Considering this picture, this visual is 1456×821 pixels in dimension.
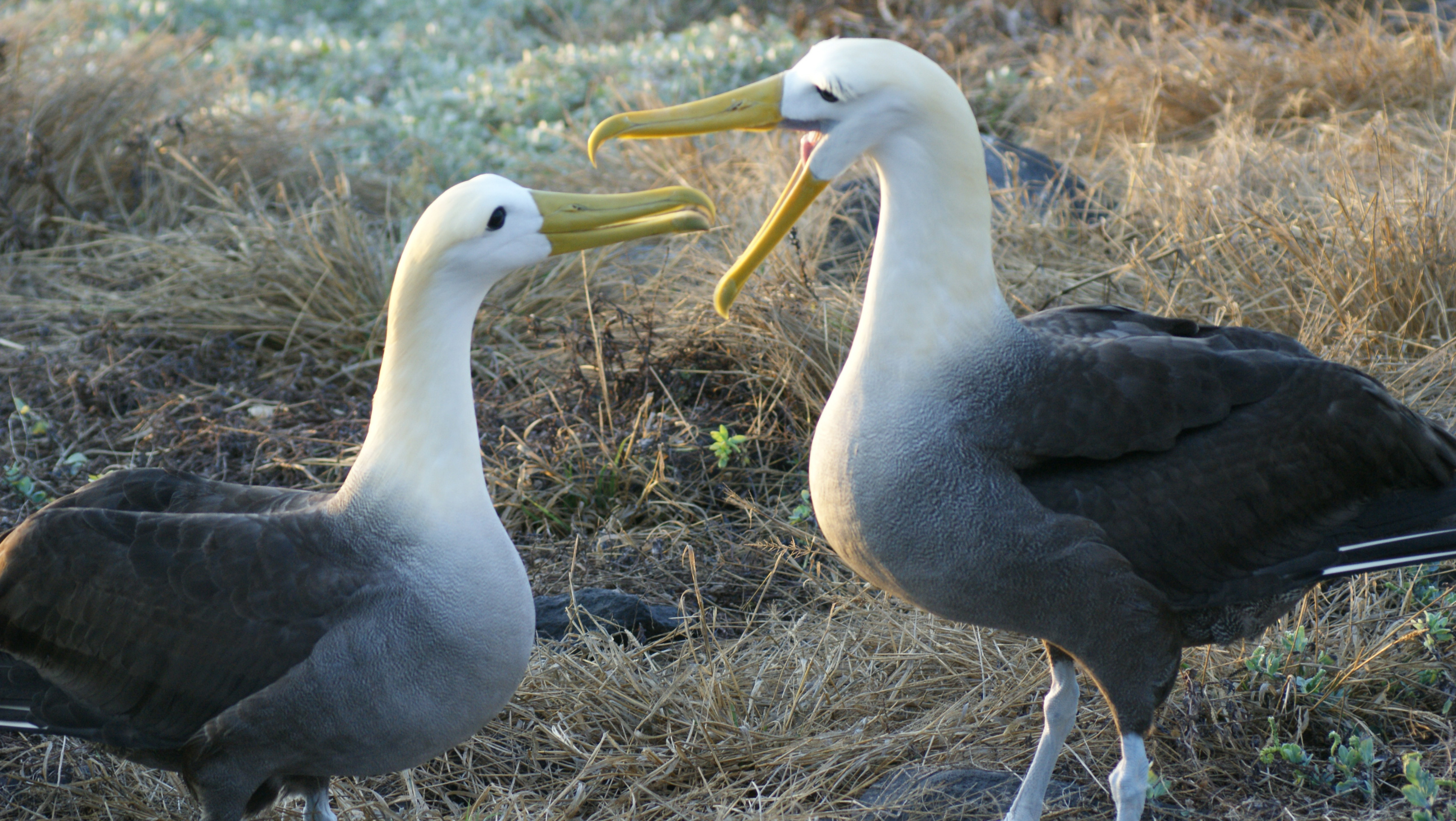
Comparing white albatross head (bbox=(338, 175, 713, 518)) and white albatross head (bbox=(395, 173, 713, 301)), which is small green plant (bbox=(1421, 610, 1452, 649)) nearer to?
white albatross head (bbox=(395, 173, 713, 301))

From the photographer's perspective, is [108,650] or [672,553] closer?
[108,650]

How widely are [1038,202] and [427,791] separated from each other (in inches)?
→ 172

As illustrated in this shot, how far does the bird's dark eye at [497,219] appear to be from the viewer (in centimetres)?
289

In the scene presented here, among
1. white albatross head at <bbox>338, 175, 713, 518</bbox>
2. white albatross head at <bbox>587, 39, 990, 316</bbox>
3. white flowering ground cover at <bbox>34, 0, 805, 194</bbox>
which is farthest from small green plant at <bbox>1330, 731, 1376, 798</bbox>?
white flowering ground cover at <bbox>34, 0, 805, 194</bbox>

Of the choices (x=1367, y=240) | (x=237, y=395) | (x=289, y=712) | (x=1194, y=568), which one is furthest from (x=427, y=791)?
(x=1367, y=240)

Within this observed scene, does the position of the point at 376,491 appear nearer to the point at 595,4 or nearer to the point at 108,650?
the point at 108,650

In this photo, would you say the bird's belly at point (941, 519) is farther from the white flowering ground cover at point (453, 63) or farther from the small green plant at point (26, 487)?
the white flowering ground cover at point (453, 63)

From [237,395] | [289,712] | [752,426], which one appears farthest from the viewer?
[237,395]

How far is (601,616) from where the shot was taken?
4312 mm

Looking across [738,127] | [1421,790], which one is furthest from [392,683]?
[1421,790]

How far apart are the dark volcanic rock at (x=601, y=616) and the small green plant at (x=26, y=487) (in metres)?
1.99

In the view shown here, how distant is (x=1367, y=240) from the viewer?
203 inches

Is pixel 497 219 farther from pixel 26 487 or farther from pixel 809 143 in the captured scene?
pixel 26 487

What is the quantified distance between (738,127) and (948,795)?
184 centimetres
